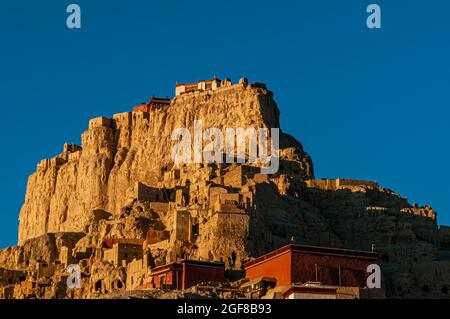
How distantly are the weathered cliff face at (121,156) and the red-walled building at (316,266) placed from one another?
41754 mm

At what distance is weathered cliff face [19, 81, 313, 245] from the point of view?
134500 millimetres

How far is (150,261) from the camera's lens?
94688 millimetres

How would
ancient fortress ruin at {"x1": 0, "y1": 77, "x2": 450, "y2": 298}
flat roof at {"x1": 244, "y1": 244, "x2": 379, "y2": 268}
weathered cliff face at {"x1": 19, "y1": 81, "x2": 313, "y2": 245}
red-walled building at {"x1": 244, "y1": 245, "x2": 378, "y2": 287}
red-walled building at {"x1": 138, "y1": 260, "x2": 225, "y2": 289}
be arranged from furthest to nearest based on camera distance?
weathered cliff face at {"x1": 19, "y1": 81, "x2": 313, "y2": 245} → ancient fortress ruin at {"x1": 0, "y1": 77, "x2": 450, "y2": 298} → red-walled building at {"x1": 138, "y1": 260, "x2": 225, "y2": 289} → flat roof at {"x1": 244, "y1": 244, "x2": 379, "y2": 268} → red-walled building at {"x1": 244, "y1": 245, "x2": 378, "y2": 287}

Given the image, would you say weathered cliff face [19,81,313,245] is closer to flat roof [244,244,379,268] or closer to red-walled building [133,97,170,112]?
red-walled building [133,97,170,112]

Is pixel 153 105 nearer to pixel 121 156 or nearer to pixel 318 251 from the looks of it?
pixel 121 156

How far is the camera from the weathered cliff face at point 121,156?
13450cm

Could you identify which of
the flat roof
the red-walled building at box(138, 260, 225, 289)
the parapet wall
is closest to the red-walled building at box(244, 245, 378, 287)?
the flat roof

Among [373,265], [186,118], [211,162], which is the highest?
[186,118]

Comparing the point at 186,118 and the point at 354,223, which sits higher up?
the point at 186,118

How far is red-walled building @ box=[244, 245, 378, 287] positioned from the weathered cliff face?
41754 mm
